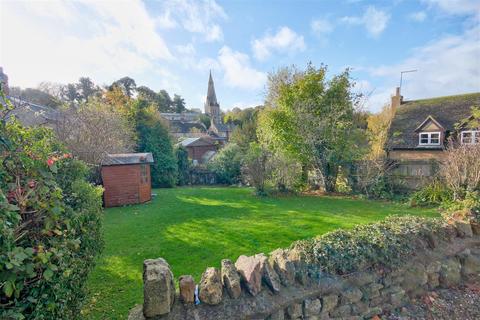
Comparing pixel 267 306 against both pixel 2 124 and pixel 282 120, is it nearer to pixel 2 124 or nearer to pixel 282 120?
pixel 2 124

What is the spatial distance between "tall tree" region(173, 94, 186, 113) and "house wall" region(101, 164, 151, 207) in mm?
51369

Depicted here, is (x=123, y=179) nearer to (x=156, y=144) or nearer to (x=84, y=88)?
(x=156, y=144)

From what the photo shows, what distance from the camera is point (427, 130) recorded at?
1666cm

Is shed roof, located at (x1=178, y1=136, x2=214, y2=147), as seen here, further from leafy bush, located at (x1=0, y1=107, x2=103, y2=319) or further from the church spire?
the church spire

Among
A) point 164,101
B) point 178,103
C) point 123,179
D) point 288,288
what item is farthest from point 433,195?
point 178,103

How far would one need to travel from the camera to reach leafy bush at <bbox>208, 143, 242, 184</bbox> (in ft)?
64.8

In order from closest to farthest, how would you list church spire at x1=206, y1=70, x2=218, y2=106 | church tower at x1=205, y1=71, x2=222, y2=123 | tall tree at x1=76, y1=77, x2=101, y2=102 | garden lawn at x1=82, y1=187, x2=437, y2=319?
1. garden lawn at x1=82, y1=187, x2=437, y2=319
2. tall tree at x1=76, y1=77, x2=101, y2=102
3. church tower at x1=205, y1=71, x2=222, y2=123
4. church spire at x1=206, y1=70, x2=218, y2=106

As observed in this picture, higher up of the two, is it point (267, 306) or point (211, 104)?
point (211, 104)

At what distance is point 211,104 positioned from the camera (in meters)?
64.8

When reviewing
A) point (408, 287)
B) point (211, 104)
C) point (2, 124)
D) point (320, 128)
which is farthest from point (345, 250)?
point (211, 104)

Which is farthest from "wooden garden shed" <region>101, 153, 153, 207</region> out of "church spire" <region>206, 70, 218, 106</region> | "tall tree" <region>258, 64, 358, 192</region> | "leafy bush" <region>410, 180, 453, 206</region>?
"church spire" <region>206, 70, 218, 106</region>

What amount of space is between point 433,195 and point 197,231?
1060 centimetres

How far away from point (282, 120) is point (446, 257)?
10.7 meters

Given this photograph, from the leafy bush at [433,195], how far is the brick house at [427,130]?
144 inches
